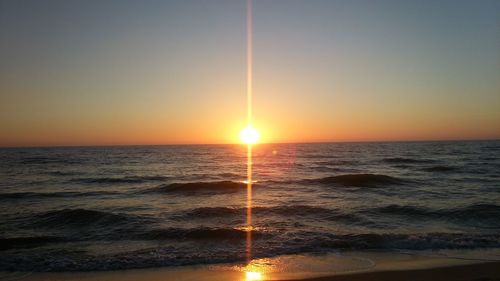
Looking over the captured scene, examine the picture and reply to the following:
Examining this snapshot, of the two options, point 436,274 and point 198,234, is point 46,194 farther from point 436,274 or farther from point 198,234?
point 436,274

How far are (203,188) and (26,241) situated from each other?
13.0 m

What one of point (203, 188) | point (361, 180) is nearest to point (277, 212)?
point (203, 188)

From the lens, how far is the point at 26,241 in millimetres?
10664

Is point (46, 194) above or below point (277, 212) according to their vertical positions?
below

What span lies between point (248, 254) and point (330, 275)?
2.46 metres

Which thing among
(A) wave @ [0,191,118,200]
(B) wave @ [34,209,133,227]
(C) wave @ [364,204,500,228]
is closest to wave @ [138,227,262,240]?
(B) wave @ [34,209,133,227]

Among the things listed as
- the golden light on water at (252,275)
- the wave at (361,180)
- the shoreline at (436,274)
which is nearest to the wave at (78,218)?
the golden light on water at (252,275)

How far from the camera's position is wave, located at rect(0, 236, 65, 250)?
33.3 ft

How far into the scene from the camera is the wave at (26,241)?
1016 cm

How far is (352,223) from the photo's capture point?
12.5 m

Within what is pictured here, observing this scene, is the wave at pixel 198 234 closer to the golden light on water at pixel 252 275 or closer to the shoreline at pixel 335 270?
the shoreline at pixel 335 270

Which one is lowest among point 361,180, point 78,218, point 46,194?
point 46,194

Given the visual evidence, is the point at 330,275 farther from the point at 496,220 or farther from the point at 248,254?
the point at 496,220

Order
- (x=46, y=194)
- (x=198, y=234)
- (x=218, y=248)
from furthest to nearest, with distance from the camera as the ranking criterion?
(x=46, y=194)
(x=198, y=234)
(x=218, y=248)
